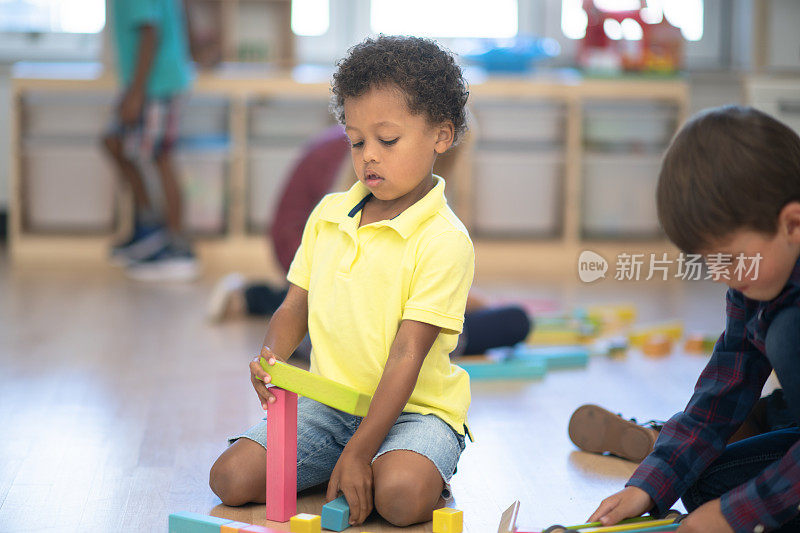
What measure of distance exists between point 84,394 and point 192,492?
63cm

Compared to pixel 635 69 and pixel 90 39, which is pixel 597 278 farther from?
pixel 90 39

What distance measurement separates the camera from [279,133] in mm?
3879

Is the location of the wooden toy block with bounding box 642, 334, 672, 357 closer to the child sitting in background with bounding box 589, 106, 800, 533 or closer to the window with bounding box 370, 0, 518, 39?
the child sitting in background with bounding box 589, 106, 800, 533

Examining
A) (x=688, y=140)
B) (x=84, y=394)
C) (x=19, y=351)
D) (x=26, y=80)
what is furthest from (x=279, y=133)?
(x=688, y=140)

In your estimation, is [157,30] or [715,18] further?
[715,18]

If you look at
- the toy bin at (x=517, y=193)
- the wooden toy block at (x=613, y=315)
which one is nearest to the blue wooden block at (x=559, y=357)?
the wooden toy block at (x=613, y=315)

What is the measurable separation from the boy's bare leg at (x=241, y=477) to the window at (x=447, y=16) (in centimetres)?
348

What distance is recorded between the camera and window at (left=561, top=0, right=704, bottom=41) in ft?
12.6

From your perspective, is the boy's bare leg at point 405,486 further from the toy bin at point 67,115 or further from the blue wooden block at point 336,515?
the toy bin at point 67,115

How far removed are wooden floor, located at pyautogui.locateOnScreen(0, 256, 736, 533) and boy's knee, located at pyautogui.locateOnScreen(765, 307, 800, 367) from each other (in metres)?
0.35

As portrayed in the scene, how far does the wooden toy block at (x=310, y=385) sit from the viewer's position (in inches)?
41.4

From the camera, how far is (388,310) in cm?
118

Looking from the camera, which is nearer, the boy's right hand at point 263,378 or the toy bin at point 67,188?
the boy's right hand at point 263,378

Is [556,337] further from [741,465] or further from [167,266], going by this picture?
[167,266]
